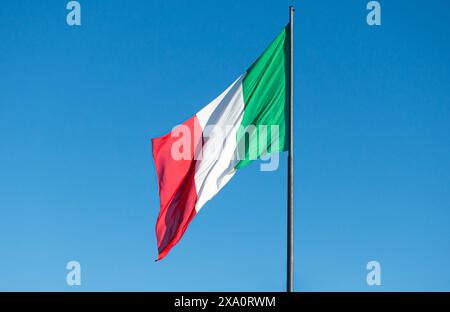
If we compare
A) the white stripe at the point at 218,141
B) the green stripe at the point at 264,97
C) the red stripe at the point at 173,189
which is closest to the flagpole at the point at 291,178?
the green stripe at the point at 264,97

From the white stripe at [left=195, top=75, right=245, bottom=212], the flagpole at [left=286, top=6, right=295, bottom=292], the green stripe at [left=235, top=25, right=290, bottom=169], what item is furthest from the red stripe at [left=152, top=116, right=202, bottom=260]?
the flagpole at [left=286, top=6, right=295, bottom=292]

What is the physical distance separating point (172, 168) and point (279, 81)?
4.04m

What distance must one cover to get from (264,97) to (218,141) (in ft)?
6.04

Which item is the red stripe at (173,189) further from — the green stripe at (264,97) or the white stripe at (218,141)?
the green stripe at (264,97)

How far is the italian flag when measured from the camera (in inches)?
944

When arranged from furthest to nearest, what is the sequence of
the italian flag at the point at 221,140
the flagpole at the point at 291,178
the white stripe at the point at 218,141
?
the white stripe at the point at 218,141 < the italian flag at the point at 221,140 < the flagpole at the point at 291,178

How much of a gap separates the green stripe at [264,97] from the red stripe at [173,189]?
5.07 ft

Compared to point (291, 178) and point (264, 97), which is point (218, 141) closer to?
point (264, 97)

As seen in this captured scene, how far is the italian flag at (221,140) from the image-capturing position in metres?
24.0

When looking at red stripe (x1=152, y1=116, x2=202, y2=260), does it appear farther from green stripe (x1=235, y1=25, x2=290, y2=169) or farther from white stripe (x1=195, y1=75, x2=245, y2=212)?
green stripe (x1=235, y1=25, x2=290, y2=169)

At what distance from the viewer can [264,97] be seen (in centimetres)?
2456

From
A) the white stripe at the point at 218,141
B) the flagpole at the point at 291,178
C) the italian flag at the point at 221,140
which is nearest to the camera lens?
the flagpole at the point at 291,178
